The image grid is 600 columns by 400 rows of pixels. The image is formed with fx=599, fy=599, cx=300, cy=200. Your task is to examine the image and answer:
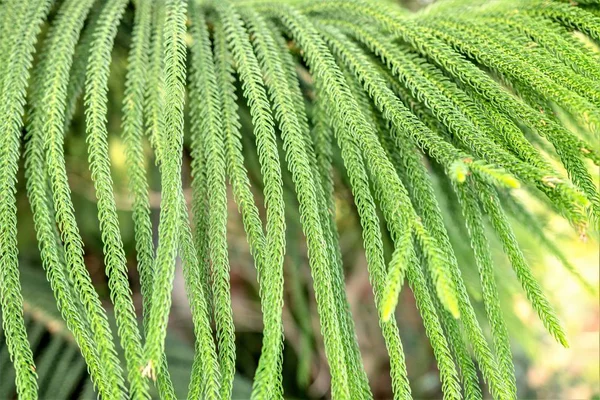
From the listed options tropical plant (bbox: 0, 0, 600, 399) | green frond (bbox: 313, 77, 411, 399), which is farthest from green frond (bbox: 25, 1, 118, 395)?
green frond (bbox: 313, 77, 411, 399)

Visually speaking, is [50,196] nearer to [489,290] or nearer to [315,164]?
[315,164]

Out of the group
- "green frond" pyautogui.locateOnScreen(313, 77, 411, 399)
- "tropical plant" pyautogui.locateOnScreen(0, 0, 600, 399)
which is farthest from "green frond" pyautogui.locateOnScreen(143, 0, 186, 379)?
"green frond" pyautogui.locateOnScreen(313, 77, 411, 399)

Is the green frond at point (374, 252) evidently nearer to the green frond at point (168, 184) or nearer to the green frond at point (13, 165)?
the green frond at point (168, 184)

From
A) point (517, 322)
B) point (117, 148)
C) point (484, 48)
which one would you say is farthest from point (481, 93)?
point (117, 148)

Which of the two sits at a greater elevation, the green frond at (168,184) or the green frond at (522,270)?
the green frond at (168,184)

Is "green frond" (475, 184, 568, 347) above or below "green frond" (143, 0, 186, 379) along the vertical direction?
below

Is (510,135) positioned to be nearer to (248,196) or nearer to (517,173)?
(517,173)

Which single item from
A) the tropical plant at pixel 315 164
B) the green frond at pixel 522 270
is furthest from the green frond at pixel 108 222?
the green frond at pixel 522 270

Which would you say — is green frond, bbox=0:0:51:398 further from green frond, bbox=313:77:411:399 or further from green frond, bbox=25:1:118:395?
green frond, bbox=313:77:411:399

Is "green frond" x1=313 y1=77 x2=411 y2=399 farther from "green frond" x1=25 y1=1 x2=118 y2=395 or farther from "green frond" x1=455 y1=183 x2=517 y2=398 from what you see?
"green frond" x1=25 y1=1 x2=118 y2=395
